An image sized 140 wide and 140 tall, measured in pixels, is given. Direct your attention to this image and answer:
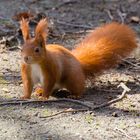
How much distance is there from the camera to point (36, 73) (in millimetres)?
3900

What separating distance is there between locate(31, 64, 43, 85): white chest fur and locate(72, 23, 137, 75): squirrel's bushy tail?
1.63 ft

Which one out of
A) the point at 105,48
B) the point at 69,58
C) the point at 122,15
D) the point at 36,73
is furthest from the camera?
the point at 122,15

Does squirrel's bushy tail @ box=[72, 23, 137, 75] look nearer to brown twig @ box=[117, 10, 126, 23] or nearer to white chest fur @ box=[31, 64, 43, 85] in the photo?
white chest fur @ box=[31, 64, 43, 85]

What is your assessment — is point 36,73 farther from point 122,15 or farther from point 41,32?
point 122,15

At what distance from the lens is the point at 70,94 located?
4.21 m

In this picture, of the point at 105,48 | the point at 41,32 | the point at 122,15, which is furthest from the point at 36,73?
the point at 122,15

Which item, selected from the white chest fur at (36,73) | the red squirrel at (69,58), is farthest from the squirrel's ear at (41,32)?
the white chest fur at (36,73)

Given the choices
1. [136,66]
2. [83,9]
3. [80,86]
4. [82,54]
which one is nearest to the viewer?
[80,86]

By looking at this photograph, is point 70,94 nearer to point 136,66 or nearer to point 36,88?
point 36,88

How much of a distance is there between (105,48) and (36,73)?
77 centimetres

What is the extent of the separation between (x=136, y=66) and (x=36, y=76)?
1285 mm

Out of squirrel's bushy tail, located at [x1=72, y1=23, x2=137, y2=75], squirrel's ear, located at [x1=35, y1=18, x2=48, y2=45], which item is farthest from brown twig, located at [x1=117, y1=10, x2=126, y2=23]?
squirrel's ear, located at [x1=35, y1=18, x2=48, y2=45]

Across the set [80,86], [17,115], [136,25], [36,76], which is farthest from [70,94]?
[136,25]

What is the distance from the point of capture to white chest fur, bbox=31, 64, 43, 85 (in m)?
3.87
